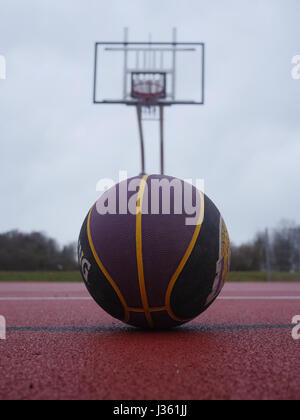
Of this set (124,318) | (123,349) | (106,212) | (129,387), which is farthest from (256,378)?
(106,212)

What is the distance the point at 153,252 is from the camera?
284 cm

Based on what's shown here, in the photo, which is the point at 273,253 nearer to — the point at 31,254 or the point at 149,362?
the point at 31,254

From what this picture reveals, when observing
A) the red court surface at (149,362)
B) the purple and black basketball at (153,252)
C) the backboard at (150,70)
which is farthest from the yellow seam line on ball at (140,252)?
the backboard at (150,70)

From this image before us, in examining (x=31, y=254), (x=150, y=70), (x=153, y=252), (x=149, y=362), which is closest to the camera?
(x=149, y=362)

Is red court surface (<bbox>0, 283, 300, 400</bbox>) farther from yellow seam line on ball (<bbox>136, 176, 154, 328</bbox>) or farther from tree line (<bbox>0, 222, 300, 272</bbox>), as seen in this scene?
tree line (<bbox>0, 222, 300, 272</bbox>)

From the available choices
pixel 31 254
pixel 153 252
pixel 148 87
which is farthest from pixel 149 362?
pixel 31 254

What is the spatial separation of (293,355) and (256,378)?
581 millimetres

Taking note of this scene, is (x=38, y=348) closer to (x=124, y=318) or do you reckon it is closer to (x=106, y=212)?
(x=124, y=318)

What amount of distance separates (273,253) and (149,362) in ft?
139

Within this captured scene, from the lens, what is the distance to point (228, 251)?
329 centimetres

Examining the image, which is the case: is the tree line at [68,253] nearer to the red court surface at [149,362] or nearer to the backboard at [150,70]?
the backboard at [150,70]

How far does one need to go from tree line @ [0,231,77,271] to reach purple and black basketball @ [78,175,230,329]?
35.2m

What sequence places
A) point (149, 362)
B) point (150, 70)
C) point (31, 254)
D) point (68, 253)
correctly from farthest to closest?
point (68, 253)
point (31, 254)
point (150, 70)
point (149, 362)

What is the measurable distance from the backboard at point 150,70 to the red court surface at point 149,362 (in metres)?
9.70
